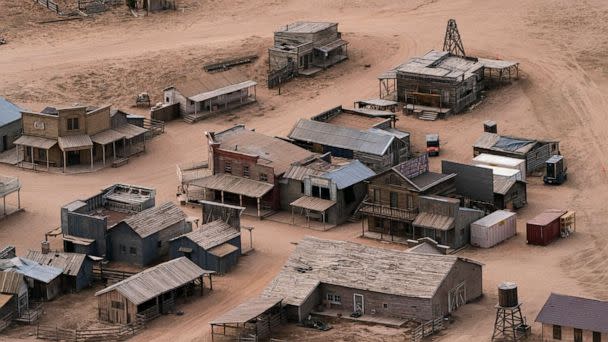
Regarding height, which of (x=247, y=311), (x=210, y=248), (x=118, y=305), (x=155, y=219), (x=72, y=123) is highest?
(x=72, y=123)

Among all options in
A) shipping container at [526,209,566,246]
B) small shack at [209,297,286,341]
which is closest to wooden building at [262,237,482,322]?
small shack at [209,297,286,341]

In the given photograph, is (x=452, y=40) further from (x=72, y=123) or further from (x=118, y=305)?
(x=118, y=305)

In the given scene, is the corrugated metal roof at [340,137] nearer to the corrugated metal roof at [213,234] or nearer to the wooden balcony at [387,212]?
the wooden balcony at [387,212]

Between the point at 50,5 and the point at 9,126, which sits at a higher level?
the point at 50,5

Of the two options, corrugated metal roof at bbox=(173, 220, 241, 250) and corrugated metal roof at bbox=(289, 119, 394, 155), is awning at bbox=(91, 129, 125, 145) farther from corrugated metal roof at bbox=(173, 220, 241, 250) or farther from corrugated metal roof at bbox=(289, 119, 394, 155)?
corrugated metal roof at bbox=(173, 220, 241, 250)

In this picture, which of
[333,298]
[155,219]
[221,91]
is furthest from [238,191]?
[221,91]

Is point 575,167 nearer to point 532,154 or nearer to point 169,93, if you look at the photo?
point 532,154

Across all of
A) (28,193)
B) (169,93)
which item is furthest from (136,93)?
(28,193)

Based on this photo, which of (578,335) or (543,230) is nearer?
(578,335)
